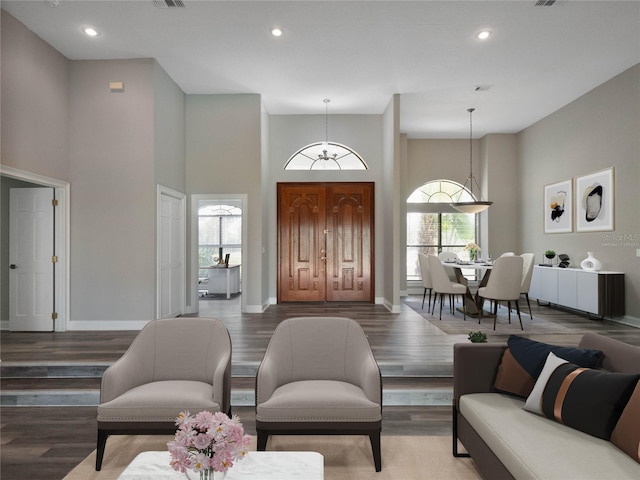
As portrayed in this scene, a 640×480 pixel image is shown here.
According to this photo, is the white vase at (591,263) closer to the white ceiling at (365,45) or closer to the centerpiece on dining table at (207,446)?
the white ceiling at (365,45)

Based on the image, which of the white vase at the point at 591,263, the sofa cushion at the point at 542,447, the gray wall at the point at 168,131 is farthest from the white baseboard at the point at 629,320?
the gray wall at the point at 168,131

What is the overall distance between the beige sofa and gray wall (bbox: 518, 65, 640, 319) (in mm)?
3984

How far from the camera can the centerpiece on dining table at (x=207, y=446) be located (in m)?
1.46

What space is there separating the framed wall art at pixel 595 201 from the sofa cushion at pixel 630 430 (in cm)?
487

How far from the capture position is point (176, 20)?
4164mm

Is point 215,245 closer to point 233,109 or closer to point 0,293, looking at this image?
point 233,109

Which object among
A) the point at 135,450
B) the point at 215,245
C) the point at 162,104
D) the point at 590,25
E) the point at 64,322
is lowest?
the point at 135,450

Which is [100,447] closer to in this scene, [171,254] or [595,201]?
[171,254]

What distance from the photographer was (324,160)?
294 inches

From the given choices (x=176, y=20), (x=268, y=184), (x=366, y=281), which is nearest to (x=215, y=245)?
(x=268, y=184)

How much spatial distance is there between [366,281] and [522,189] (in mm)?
3887

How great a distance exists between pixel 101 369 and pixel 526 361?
3.61 m

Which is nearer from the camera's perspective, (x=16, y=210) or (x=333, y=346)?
(x=333, y=346)

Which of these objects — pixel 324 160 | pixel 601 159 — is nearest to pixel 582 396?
pixel 601 159
